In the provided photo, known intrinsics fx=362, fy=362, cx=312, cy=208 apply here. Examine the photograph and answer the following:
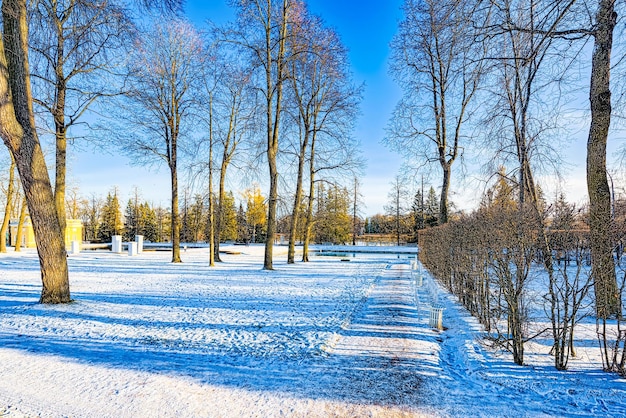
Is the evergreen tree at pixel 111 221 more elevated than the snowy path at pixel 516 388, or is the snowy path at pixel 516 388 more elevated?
the evergreen tree at pixel 111 221

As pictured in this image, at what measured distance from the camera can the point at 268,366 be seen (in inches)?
155

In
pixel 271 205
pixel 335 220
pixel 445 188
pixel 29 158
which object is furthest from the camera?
pixel 335 220

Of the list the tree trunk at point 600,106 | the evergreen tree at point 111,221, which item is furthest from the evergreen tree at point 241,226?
the tree trunk at point 600,106

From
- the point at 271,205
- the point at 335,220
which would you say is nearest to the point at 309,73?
the point at 271,205

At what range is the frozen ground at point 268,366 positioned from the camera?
3043 millimetres

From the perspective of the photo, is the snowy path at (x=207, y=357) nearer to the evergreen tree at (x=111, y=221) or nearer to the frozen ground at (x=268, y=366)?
the frozen ground at (x=268, y=366)

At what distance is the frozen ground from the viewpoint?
304 centimetres

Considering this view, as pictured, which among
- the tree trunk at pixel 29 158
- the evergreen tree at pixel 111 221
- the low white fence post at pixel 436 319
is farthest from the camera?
the evergreen tree at pixel 111 221

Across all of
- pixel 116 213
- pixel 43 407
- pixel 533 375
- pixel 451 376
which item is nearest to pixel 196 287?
pixel 43 407

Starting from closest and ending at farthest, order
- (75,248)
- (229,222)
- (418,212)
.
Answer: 1. (75,248)
2. (418,212)
3. (229,222)

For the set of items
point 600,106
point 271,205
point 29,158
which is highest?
point 600,106

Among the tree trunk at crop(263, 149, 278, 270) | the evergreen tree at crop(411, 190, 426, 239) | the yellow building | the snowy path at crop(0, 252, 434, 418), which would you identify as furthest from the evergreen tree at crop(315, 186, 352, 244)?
the snowy path at crop(0, 252, 434, 418)

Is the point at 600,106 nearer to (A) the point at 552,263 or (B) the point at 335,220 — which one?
(A) the point at 552,263

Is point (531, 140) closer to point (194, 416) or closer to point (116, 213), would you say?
point (194, 416)
